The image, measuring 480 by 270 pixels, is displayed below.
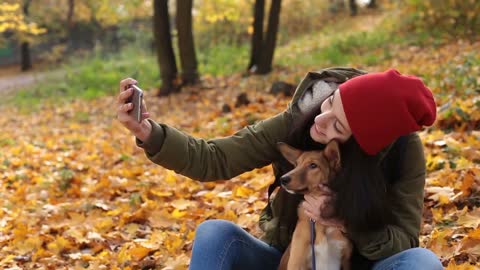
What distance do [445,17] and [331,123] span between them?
1381 cm

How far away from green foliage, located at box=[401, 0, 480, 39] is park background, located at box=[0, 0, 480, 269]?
1.9 inches

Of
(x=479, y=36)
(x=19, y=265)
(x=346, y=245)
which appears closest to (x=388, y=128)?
(x=346, y=245)

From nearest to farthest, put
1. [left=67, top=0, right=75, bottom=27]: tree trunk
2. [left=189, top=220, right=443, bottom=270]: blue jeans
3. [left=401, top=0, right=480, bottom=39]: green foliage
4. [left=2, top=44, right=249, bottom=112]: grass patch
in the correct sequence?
[left=189, top=220, right=443, bottom=270]: blue jeans < [left=401, top=0, right=480, bottom=39]: green foliage < [left=2, top=44, right=249, bottom=112]: grass patch < [left=67, top=0, right=75, bottom=27]: tree trunk

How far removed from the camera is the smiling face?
247cm

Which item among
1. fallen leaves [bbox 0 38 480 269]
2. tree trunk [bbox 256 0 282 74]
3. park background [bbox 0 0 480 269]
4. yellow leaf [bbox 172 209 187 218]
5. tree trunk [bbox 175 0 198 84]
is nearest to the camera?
fallen leaves [bbox 0 38 480 269]

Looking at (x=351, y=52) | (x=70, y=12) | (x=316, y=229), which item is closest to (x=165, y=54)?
(x=351, y=52)

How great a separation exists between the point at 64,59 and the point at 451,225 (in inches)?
1169

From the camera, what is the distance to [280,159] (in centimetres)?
295

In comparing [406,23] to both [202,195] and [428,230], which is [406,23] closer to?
[202,195]

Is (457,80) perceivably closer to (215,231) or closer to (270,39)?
(215,231)

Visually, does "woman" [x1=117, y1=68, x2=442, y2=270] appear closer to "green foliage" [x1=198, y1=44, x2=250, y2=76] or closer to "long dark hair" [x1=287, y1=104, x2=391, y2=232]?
"long dark hair" [x1=287, y1=104, x2=391, y2=232]

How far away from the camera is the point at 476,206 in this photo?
3904 millimetres

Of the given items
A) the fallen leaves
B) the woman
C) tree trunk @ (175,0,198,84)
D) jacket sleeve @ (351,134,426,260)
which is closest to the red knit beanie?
the woman

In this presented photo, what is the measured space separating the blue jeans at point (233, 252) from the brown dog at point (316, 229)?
184 millimetres
